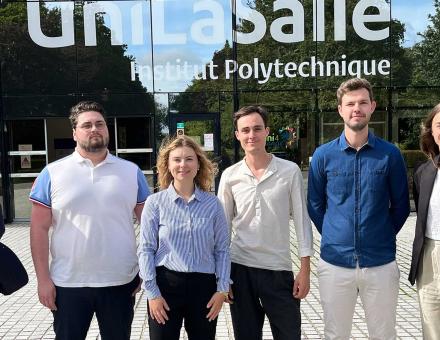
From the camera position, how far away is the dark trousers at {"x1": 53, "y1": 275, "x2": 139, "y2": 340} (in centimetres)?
288

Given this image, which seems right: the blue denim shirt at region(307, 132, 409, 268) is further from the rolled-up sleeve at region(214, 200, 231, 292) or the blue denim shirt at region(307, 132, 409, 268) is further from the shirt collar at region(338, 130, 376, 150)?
the rolled-up sleeve at region(214, 200, 231, 292)

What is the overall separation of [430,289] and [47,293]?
2290mm

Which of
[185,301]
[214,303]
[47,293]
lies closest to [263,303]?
[214,303]

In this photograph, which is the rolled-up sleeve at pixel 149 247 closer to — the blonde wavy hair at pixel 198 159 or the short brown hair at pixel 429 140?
the blonde wavy hair at pixel 198 159

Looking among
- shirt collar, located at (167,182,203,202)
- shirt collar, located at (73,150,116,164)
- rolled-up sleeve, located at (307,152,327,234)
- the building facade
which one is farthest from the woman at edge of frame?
the building facade

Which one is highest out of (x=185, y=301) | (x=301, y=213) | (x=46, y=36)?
(x=46, y=36)

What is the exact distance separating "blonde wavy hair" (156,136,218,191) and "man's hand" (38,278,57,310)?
0.86 meters

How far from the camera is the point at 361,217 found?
2.95 metres

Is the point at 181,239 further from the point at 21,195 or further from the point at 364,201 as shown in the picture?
the point at 21,195

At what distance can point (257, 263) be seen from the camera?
2990mm

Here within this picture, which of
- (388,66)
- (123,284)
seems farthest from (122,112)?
(123,284)

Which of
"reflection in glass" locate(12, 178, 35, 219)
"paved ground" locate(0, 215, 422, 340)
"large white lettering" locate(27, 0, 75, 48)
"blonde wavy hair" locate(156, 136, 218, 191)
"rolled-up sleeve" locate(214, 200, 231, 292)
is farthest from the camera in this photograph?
"reflection in glass" locate(12, 178, 35, 219)

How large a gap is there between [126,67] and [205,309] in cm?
883

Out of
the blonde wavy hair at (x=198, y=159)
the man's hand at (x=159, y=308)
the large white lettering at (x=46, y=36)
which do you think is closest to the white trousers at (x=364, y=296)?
the blonde wavy hair at (x=198, y=159)
